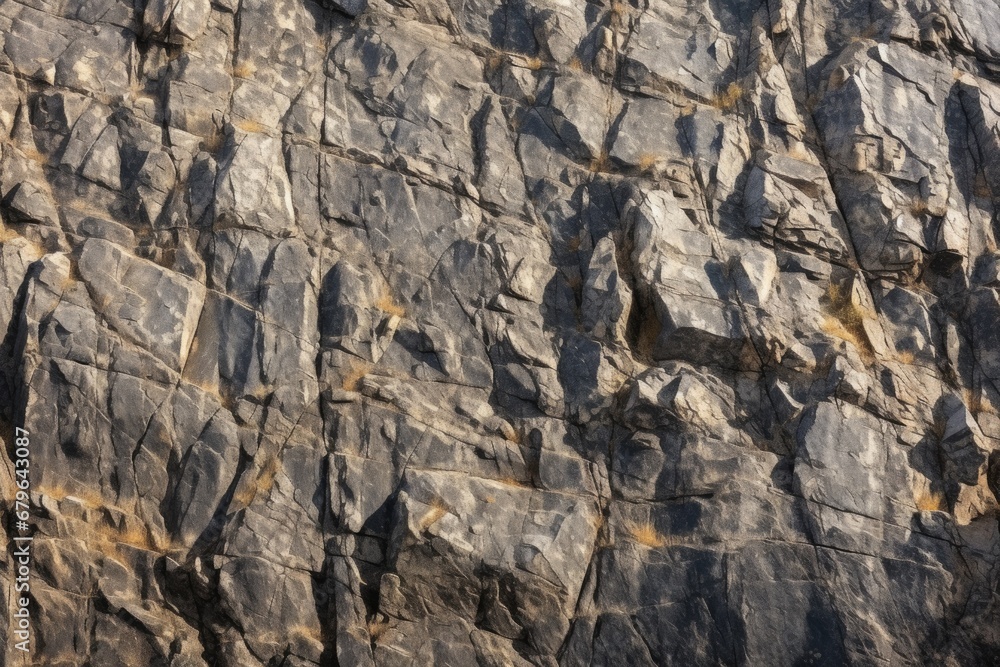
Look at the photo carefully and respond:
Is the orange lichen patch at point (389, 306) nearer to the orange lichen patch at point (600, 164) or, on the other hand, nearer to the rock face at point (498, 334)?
the rock face at point (498, 334)

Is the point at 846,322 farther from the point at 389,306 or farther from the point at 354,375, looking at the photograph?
the point at 354,375

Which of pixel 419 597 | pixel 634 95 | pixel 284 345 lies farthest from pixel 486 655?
pixel 634 95

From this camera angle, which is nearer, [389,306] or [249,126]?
[389,306]

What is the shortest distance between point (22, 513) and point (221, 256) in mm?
5966

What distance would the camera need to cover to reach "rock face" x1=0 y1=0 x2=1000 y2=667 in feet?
54.0

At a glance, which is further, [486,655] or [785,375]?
[785,375]

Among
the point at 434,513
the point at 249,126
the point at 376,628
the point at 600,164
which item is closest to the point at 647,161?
the point at 600,164

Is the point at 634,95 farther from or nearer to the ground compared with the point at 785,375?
farther from the ground

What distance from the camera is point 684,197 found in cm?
2081

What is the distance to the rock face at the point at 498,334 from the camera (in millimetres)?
16453

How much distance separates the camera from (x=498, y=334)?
18.9 metres

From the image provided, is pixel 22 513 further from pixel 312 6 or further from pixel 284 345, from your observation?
pixel 312 6

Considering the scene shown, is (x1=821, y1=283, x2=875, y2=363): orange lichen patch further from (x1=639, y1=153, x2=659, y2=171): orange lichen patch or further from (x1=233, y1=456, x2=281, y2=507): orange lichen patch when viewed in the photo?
(x1=233, y1=456, x2=281, y2=507): orange lichen patch

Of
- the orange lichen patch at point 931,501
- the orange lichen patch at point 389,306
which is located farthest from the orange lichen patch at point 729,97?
the orange lichen patch at point 931,501
